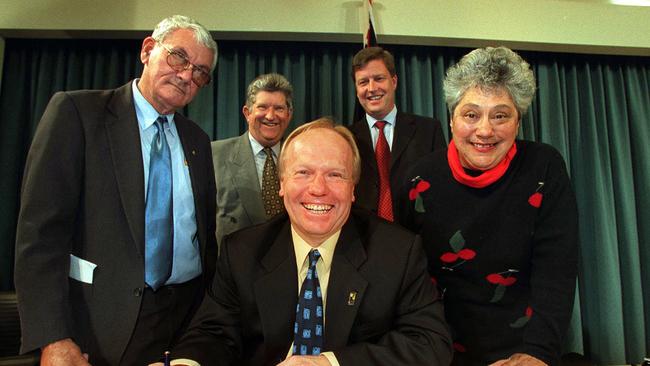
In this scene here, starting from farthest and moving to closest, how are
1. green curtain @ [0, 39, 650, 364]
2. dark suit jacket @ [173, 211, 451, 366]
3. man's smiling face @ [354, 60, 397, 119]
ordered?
green curtain @ [0, 39, 650, 364], man's smiling face @ [354, 60, 397, 119], dark suit jacket @ [173, 211, 451, 366]

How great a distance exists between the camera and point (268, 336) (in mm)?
1227

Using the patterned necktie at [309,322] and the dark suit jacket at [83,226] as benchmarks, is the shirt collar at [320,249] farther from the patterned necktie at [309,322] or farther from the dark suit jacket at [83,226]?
the dark suit jacket at [83,226]

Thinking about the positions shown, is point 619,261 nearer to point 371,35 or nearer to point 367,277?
point 371,35

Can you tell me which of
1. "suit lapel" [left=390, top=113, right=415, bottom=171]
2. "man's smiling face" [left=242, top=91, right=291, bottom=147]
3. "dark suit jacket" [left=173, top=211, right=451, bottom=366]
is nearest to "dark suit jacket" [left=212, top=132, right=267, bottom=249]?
"man's smiling face" [left=242, top=91, right=291, bottom=147]

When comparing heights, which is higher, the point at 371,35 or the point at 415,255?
the point at 371,35

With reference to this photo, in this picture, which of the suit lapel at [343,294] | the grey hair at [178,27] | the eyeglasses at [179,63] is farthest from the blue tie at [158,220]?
the suit lapel at [343,294]

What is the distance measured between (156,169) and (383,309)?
0.97 metres

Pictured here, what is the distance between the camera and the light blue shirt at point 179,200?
5.26 ft

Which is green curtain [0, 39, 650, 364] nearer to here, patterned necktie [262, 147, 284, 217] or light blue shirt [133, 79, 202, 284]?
patterned necktie [262, 147, 284, 217]

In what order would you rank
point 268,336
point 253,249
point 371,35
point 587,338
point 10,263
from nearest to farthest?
1. point 268,336
2. point 253,249
3. point 371,35
4. point 10,263
5. point 587,338

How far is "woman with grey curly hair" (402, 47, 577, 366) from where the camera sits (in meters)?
1.35

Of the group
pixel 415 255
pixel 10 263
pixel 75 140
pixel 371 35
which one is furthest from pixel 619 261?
pixel 10 263

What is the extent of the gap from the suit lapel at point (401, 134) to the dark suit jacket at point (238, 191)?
2.66 feet

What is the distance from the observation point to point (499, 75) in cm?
135
